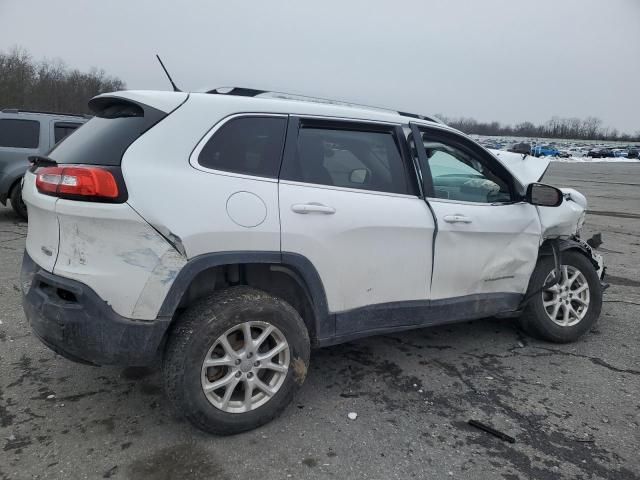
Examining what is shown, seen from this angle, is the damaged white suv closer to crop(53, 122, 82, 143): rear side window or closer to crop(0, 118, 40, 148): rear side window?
crop(0, 118, 40, 148): rear side window

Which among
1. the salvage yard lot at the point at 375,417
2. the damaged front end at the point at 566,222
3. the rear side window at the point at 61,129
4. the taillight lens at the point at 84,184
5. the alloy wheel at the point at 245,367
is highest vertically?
the rear side window at the point at 61,129

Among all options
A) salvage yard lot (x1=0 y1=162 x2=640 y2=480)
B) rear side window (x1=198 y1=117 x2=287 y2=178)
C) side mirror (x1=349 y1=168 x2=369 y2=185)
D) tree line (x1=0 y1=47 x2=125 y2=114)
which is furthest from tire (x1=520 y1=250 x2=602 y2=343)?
tree line (x1=0 y1=47 x2=125 y2=114)

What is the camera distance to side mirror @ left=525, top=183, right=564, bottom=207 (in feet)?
12.5

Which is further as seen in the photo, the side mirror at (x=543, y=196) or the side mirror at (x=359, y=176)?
the side mirror at (x=543, y=196)

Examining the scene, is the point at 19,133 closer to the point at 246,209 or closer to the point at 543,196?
the point at 246,209

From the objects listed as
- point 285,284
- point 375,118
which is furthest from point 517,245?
point 285,284

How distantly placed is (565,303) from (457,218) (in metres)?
1.50

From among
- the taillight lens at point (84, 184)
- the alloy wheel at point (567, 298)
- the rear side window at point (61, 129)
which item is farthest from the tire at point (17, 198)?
the alloy wheel at point (567, 298)

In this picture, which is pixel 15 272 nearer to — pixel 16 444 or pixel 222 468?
pixel 16 444

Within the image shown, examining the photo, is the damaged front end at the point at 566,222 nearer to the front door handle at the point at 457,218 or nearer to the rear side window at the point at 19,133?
the front door handle at the point at 457,218

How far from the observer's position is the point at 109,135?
8.68 ft

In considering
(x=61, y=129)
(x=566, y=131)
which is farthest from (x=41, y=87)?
(x=566, y=131)

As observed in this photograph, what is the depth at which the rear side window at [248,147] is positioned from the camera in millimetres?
2684

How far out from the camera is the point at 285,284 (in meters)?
3.00
